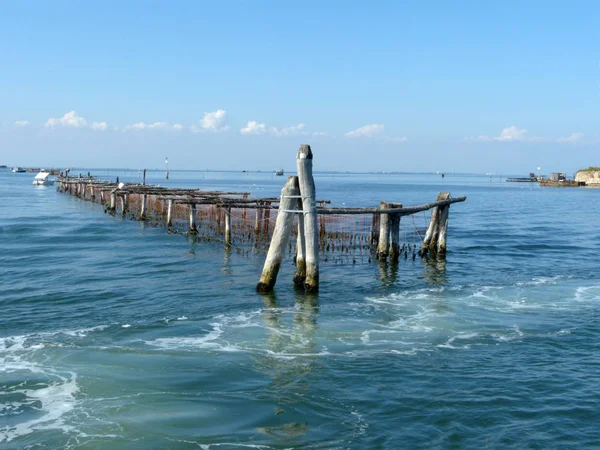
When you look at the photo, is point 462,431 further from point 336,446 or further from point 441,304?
point 441,304

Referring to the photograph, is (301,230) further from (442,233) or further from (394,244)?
(442,233)

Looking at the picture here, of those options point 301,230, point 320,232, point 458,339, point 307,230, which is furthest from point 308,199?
point 320,232

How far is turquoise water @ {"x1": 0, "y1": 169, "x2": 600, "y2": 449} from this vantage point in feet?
31.2

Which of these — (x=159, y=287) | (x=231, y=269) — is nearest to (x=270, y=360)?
(x=159, y=287)

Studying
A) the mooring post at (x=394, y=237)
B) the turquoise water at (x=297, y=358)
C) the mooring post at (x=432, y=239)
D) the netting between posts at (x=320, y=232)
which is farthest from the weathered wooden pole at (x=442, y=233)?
the turquoise water at (x=297, y=358)

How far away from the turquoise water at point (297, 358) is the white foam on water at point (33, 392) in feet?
0.12

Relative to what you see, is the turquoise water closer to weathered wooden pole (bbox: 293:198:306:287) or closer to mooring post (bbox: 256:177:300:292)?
→ weathered wooden pole (bbox: 293:198:306:287)

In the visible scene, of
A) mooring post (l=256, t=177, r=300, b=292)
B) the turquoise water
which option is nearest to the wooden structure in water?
mooring post (l=256, t=177, r=300, b=292)

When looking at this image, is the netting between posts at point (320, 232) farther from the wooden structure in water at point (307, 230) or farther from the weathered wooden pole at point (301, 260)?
the weathered wooden pole at point (301, 260)

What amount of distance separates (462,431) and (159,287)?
44.2ft

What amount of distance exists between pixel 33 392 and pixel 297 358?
212 inches

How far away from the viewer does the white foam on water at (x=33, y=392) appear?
31.4 ft

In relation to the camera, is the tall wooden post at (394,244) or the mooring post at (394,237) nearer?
the mooring post at (394,237)

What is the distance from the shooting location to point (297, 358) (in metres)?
12.8
